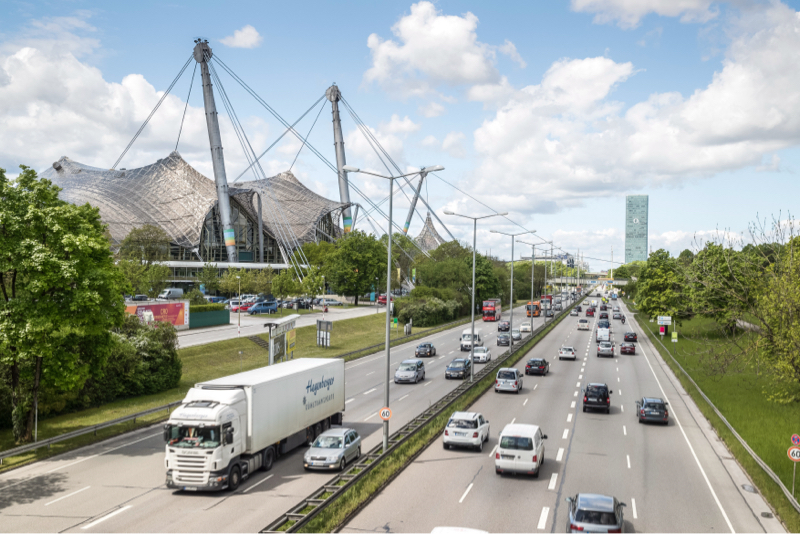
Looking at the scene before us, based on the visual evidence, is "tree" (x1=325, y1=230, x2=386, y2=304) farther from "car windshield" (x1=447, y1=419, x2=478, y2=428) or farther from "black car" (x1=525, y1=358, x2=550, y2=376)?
"car windshield" (x1=447, y1=419, x2=478, y2=428)

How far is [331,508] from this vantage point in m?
16.8

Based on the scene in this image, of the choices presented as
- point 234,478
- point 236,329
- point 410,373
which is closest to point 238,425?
point 234,478

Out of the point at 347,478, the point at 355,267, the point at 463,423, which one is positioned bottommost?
the point at 347,478

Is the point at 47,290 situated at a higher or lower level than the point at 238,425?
higher

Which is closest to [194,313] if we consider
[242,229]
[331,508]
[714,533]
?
[331,508]

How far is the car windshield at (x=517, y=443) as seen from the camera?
21031 mm

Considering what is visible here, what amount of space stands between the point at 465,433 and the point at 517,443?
13.0 feet

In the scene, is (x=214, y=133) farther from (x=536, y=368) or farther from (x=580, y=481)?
(x=580, y=481)

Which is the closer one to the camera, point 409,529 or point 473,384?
point 409,529

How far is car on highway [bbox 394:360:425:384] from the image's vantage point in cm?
4312

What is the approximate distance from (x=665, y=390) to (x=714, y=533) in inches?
1054

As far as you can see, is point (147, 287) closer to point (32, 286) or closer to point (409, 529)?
point (32, 286)

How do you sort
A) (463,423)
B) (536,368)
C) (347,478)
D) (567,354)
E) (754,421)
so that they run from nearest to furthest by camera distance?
(347,478), (463,423), (754,421), (536,368), (567,354)

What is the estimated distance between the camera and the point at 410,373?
142ft
